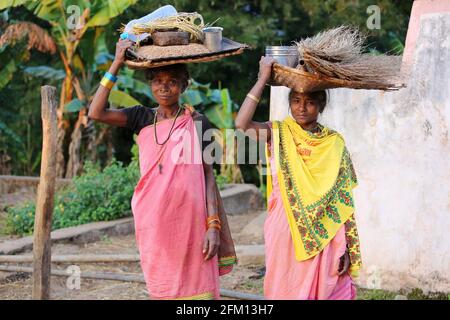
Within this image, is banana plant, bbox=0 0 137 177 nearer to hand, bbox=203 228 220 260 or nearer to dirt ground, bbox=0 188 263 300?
dirt ground, bbox=0 188 263 300

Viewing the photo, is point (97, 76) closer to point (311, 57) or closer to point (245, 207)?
point (245, 207)

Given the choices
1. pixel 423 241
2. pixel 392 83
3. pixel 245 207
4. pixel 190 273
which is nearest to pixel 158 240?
pixel 190 273

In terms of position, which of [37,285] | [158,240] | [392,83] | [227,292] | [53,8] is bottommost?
[227,292]

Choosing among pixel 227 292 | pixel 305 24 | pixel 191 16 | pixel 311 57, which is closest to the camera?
pixel 311 57

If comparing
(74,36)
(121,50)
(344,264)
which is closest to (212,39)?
(121,50)

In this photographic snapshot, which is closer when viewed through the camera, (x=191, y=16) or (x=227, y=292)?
(x=191, y=16)

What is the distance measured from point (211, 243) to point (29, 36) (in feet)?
24.9

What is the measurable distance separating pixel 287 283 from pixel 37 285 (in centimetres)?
139

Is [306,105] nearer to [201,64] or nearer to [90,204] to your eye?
[90,204]

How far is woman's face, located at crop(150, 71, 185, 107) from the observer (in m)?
4.39

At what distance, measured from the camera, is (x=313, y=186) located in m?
4.39

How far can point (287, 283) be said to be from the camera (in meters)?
4.43

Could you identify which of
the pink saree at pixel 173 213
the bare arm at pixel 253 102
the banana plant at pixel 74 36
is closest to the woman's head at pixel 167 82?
the pink saree at pixel 173 213

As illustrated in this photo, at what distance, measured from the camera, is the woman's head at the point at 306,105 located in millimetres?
4406
